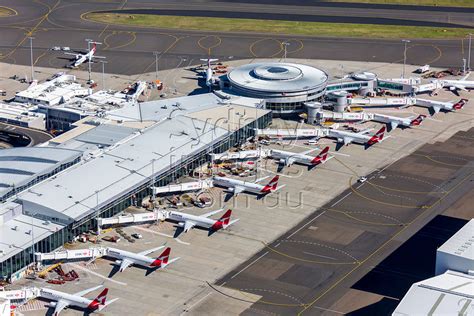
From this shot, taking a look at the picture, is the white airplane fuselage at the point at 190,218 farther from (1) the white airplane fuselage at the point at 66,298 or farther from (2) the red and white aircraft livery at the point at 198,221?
(1) the white airplane fuselage at the point at 66,298

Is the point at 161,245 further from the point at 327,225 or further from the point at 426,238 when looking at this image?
the point at 426,238

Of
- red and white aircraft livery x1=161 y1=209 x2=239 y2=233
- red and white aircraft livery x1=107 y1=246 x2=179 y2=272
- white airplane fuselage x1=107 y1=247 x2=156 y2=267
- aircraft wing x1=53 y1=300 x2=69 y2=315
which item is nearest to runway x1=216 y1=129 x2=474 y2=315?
red and white aircraft livery x1=161 y1=209 x2=239 y2=233

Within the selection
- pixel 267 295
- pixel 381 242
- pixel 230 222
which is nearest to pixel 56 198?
pixel 230 222

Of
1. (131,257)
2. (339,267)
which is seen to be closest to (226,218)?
(131,257)

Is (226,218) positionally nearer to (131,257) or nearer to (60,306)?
Result: (131,257)

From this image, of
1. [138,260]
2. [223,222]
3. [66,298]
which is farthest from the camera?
[223,222]

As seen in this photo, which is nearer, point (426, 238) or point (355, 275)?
point (355, 275)

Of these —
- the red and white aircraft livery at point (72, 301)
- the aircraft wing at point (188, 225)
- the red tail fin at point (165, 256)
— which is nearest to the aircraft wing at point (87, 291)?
the red and white aircraft livery at point (72, 301)
